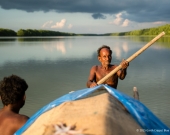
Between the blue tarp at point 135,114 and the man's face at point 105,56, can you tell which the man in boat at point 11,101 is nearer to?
the blue tarp at point 135,114

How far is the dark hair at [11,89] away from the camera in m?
2.08

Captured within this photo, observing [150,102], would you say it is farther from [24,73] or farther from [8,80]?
[24,73]

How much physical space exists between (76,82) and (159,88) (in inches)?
103

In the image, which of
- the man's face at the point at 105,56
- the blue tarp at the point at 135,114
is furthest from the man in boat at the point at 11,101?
the man's face at the point at 105,56

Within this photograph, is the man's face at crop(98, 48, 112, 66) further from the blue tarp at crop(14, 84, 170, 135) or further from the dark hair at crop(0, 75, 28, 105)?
the dark hair at crop(0, 75, 28, 105)

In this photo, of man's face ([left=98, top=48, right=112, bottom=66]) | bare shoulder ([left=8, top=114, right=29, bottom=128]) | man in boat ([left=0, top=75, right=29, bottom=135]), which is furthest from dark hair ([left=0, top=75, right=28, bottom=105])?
man's face ([left=98, top=48, right=112, bottom=66])

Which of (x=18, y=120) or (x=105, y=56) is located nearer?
(x=18, y=120)

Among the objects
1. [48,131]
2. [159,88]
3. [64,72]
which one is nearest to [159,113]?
[159,88]

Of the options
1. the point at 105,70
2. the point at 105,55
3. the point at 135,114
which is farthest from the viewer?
the point at 105,70

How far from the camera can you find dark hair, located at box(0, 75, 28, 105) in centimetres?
208

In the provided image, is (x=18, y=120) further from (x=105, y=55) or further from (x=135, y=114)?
(x=105, y=55)

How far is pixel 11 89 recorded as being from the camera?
2.08m

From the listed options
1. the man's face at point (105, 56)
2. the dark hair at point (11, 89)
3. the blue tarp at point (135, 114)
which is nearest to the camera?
the blue tarp at point (135, 114)

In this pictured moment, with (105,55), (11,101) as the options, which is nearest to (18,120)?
(11,101)
